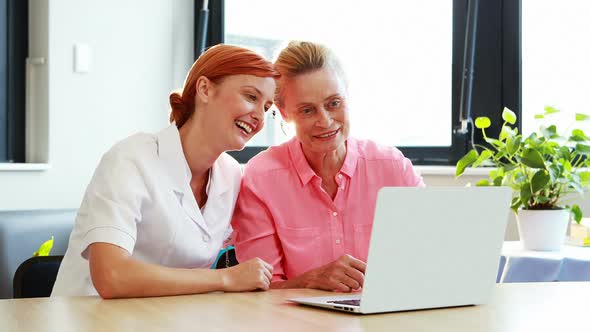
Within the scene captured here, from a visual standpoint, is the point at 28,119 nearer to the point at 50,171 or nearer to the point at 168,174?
the point at 50,171

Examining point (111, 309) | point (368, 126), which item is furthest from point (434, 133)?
point (111, 309)

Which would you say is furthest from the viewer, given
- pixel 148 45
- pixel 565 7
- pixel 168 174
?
pixel 148 45

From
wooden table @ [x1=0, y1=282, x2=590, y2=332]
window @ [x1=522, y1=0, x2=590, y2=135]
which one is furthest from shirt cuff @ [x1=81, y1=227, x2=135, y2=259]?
window @ [x1=522, y1=0, x2=590, y2=135]

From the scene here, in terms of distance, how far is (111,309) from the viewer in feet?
4.26

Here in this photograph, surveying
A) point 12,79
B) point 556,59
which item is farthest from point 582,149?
point 12,79

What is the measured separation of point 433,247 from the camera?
126cm

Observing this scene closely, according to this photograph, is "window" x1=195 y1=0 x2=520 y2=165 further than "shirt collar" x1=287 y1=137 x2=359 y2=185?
Yes

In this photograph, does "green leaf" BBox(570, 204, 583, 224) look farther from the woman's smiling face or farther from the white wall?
the white wall

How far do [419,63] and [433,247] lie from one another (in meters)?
2.23

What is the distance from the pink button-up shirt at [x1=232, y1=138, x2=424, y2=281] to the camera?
6.50 feet

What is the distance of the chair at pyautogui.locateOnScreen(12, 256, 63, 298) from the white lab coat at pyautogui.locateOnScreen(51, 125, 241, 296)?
0.10 m

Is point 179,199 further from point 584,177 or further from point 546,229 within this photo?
point 584,177

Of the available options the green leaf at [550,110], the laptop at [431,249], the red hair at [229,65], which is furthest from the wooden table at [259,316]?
the green leaf at [550,110]

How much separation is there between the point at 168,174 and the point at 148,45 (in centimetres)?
225
